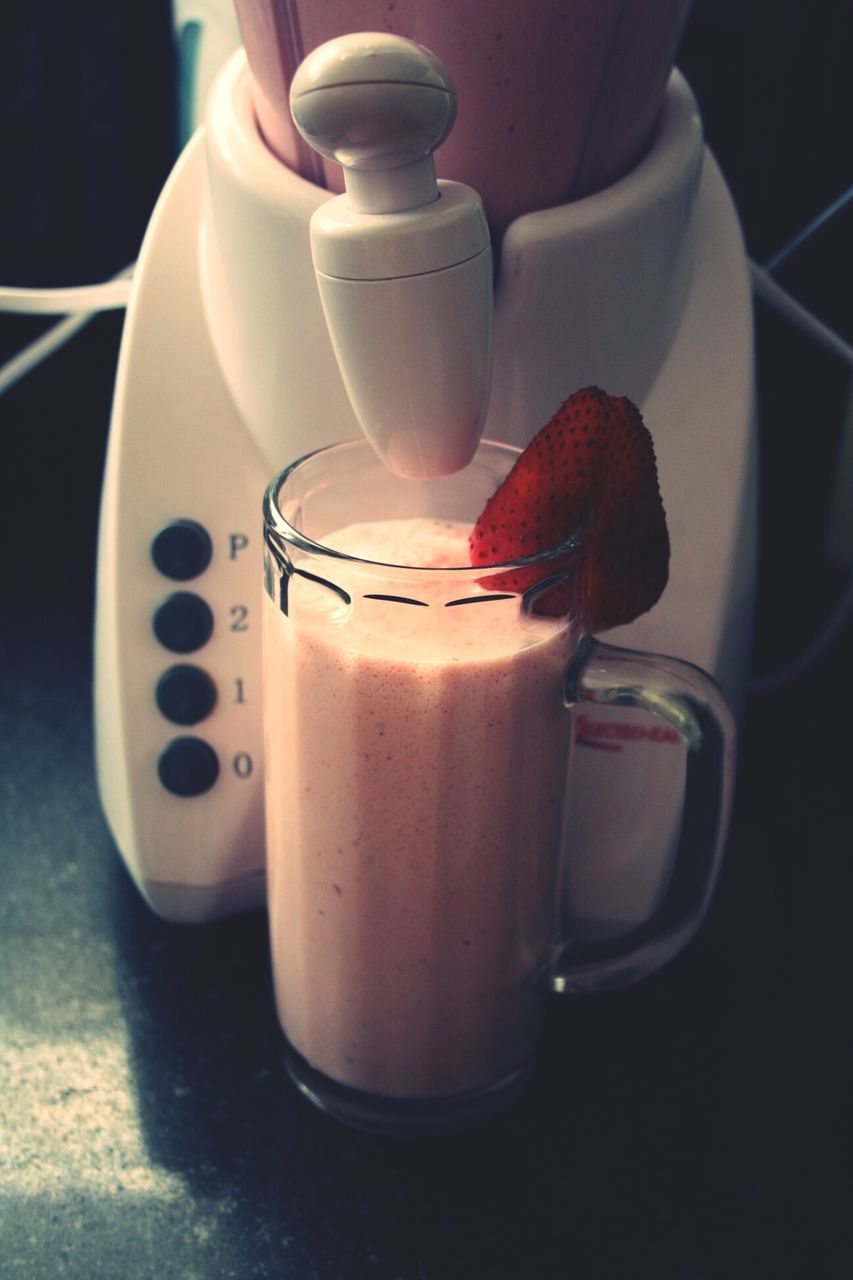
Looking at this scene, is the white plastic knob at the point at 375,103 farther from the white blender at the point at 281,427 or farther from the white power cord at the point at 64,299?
the white power cord at the point at 64,299

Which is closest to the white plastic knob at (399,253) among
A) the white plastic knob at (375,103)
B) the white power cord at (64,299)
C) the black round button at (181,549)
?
the white plastic knob at (375,103)

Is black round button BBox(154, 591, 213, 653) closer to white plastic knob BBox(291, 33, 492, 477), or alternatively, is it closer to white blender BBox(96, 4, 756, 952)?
white blender BBox(96, 4, 756, 952)

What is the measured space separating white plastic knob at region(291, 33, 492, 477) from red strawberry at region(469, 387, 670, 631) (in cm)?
2

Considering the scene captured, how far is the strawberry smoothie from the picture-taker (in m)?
0.37

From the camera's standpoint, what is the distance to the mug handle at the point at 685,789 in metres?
0.40

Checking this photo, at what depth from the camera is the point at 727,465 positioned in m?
0.45

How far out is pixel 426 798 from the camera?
382 mm

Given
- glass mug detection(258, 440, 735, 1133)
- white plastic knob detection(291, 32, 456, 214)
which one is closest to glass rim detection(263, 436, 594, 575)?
→ glass mug detection(258, 440, 735, 1133)

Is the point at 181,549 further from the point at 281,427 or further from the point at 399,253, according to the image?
the point at 399,253

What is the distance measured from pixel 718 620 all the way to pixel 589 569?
3.2 inches

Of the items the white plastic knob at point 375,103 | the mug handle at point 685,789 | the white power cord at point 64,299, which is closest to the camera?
the white plastic knob at point 375,103

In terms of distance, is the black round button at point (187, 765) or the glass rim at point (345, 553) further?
the black round button at point (187, 765)

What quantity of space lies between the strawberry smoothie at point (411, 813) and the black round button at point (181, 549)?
0.07 meters

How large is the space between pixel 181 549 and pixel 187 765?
8cm
